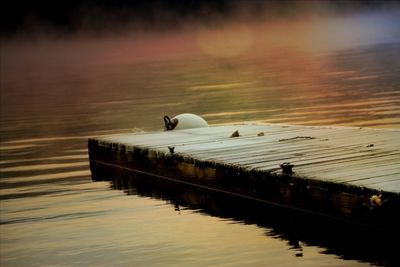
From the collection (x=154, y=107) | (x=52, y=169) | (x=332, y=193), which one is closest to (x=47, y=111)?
(x=154, y=107)

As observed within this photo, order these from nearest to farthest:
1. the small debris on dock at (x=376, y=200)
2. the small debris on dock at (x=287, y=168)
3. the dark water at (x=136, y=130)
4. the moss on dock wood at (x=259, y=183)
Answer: the small debris on dock at (x=376, y=200), the moss on dock wood at (x=259, y=183), the dark water at (x=136, y=130), the small debris on dock at (x=287, y=168)

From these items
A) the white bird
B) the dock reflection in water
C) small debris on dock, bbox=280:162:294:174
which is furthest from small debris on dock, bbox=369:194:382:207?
the white bird

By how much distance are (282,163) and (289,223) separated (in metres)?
1.33

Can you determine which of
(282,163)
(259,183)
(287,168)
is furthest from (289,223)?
(282,163)

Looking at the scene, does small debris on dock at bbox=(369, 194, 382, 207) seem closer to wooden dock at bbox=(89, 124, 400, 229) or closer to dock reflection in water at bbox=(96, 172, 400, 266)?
wooden dock at bbox=(89, 124, 400, 229)

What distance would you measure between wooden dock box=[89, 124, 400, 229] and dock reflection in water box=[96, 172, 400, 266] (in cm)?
14

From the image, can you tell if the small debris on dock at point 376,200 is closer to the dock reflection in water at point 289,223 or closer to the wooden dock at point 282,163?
the wooden dock at point 282,163

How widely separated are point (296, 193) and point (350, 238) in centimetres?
152

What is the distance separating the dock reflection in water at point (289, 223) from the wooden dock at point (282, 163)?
135 millimetres

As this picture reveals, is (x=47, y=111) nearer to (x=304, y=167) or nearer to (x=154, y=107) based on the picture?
(x=154, y=107)

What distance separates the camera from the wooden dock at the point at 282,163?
45.2 feet

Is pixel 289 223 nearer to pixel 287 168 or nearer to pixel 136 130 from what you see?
pixel 287 168

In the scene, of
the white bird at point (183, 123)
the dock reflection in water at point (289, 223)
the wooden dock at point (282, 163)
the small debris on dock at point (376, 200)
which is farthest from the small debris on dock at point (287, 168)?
the white bird at point (183, 123)

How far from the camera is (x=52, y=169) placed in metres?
23.7
